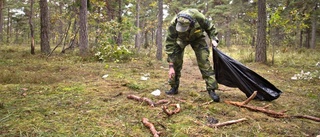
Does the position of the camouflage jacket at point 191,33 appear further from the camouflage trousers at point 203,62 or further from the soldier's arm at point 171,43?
the camouflage trousers at point 203,62

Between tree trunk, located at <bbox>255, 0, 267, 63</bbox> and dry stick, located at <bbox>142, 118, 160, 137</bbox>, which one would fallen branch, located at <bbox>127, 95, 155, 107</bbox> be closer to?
dry stick, located at <bbox>142, 118, 160, 137</bbox>

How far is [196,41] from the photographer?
4117 millimetres

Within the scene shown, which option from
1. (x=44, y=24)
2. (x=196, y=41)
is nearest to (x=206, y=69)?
(x=196, y=41)

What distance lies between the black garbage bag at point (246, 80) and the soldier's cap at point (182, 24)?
666 millimetres

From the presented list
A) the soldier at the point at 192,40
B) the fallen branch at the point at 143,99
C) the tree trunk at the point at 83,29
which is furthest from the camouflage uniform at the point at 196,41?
the tree trunk at the point at 83,29

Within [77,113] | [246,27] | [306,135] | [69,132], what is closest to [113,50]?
[77,113]

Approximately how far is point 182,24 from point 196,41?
566 mm

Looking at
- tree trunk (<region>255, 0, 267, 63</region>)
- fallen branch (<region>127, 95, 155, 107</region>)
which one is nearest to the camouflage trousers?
fallen branch (<region>127, 95, 155, 107</region>)

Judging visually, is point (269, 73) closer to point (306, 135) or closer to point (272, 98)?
point (272, 98)

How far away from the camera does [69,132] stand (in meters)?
2.46

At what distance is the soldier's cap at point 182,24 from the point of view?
3.65m

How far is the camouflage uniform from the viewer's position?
385 cm

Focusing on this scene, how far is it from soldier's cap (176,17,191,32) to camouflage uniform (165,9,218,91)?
4.6 inches

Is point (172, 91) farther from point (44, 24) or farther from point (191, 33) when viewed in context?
point (44, 24)
